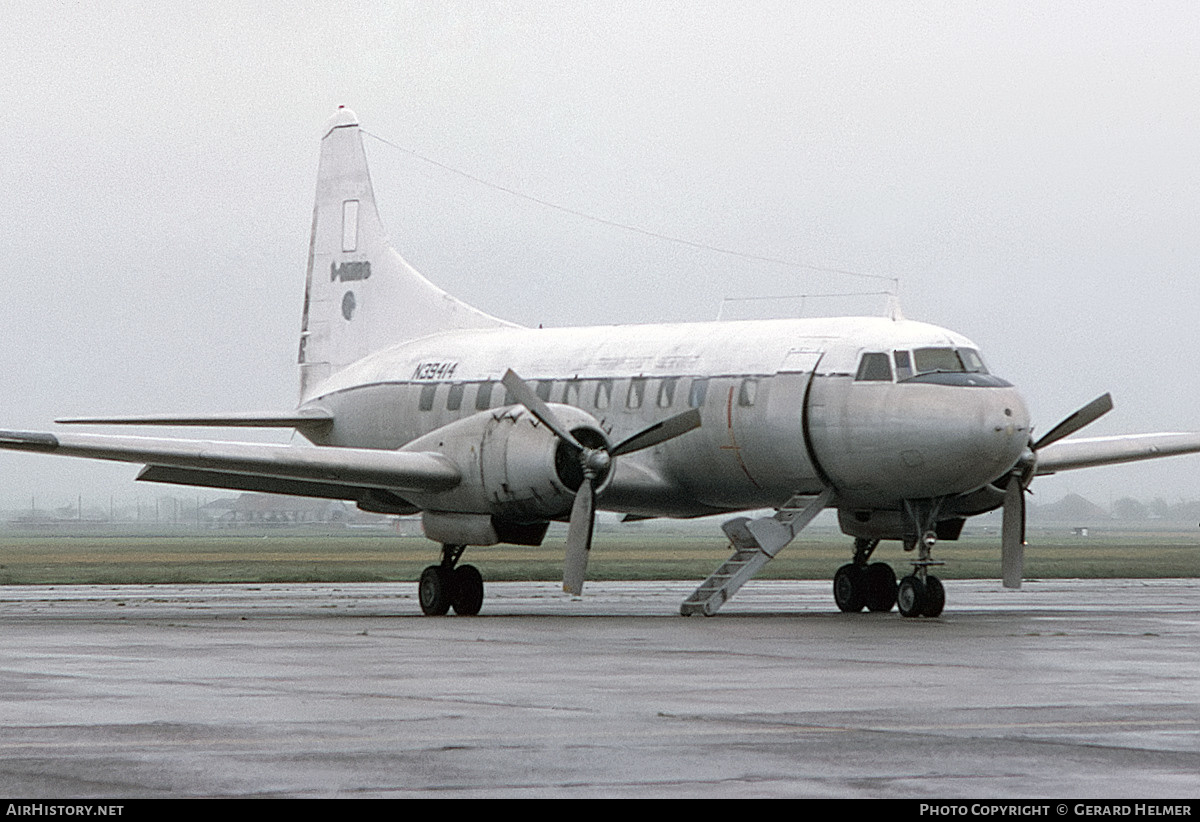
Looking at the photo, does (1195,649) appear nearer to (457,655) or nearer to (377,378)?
(457,655)

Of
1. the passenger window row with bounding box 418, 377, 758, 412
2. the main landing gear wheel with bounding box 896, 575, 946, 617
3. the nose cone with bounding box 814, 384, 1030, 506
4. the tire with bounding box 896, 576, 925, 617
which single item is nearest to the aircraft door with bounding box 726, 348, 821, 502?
the passenger window row with bounding box 418, 377, 758, 412

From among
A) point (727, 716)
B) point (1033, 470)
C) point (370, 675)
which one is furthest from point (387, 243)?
point (727, 716)

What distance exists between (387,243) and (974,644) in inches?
682

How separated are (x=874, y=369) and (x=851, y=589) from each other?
4.07m

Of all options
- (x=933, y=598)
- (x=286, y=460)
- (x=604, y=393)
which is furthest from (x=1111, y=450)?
(x=286, y=460)

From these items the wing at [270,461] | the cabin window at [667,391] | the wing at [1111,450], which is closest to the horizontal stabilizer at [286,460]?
the wing at [270,461]

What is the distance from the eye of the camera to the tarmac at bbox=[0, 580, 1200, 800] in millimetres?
9422

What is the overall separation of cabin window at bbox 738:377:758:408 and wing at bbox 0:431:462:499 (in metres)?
3.92

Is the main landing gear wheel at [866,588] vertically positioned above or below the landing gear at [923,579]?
below

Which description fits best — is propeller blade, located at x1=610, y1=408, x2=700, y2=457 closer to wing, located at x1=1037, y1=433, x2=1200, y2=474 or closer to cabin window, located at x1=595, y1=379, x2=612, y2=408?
cabin window, located at x1=595, y1=379, x2=612, y2=408

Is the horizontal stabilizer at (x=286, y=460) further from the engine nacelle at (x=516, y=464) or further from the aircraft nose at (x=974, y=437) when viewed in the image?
the aircraft nose at (x=974, y=437)

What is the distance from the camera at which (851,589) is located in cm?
2659

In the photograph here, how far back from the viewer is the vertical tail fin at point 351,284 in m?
32.6

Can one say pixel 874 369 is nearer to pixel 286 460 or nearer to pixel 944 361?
pixel 944 361
